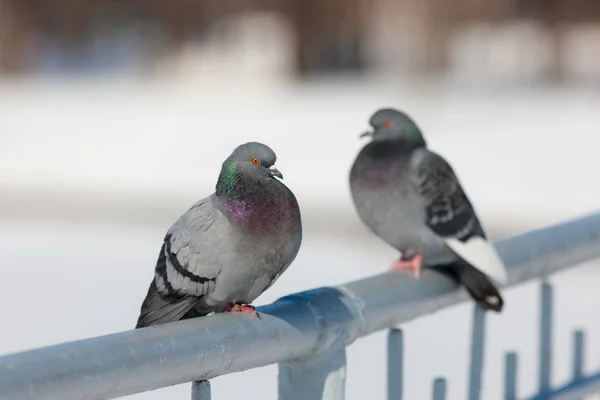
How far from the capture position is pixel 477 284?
1601 millimetres

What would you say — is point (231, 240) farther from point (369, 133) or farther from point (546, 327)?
point (369, 133)

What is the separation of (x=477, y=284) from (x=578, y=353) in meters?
0.26

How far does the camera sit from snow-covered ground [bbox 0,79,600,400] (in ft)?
13.5

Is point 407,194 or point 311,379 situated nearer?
point 311,379

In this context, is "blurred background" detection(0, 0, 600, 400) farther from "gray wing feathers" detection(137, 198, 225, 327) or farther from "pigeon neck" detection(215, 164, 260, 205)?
"pigeon neck" detection(215, 164, 260, 205)

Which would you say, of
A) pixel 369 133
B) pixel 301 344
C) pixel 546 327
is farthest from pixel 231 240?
pixel 369 133

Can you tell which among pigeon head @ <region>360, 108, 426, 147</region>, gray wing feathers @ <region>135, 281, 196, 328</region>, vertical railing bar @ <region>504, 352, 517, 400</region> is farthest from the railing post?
pigeon head @ <region>360, 108, 426, 147</region>

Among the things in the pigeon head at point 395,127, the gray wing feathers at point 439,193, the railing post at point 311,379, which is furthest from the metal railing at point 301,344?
the pigeon head at point 395,127

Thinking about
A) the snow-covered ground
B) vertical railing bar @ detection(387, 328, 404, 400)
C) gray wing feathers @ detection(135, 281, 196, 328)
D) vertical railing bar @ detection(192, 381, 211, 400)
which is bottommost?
the snow-covered ground

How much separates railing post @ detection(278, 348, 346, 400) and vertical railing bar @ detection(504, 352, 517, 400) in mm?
406

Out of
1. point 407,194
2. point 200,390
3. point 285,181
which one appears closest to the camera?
point 200,390

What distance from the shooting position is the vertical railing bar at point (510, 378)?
1.55 meters

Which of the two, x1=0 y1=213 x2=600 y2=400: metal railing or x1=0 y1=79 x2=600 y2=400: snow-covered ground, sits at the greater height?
x1=0 y1=213 x2=600 y2=400: metal railing

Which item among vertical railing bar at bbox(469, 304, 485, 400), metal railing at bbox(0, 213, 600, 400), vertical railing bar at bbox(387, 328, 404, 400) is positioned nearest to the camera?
metal railing at bbox(0, 213, 600, 400)
